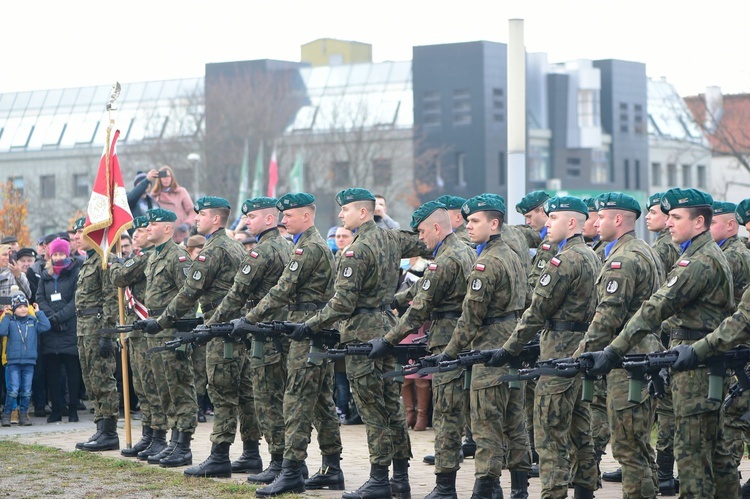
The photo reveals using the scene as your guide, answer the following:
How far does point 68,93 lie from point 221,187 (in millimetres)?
17094

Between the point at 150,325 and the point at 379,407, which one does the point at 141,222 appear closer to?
the point at 150,325

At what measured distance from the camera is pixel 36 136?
7719cm

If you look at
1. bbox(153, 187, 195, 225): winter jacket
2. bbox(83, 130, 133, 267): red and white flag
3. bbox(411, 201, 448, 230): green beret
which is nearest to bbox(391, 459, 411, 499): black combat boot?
bbox(411, 201, 448, 230): green beret

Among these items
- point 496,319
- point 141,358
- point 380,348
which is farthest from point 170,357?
point 496,319

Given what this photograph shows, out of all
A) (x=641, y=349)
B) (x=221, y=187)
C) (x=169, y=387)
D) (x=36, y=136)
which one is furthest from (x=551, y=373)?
(x=36, y=136)

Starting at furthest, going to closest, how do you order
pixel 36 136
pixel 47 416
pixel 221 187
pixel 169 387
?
pixel 36 136
pixel 221 187
pixel 47 416
pixel 169 387

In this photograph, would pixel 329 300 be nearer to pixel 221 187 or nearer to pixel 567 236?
pixel 567 236

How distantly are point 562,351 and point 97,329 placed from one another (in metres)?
6.25

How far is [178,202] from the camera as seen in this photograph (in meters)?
18.3

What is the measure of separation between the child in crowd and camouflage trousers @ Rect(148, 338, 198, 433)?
4.03 meters

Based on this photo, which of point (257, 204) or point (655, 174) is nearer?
point (257, 204)

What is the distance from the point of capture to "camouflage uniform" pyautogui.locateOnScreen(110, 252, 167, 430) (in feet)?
40.8

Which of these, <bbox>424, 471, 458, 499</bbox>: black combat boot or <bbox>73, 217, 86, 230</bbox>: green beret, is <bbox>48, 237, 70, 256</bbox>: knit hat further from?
<bbox>424, 471, 458, 499</bbox>: black combat boot

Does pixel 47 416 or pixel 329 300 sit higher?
pixel 329 300
